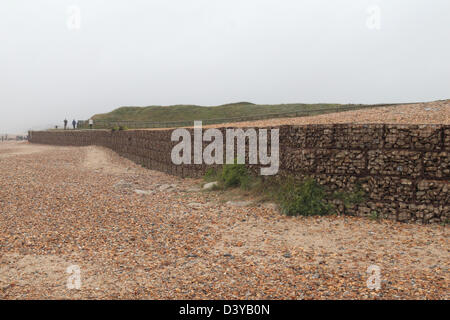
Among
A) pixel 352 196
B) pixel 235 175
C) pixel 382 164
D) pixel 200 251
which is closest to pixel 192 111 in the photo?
pixel 235 175

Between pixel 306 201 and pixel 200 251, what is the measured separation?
430 cm

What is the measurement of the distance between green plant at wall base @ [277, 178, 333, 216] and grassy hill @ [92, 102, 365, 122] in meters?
35.0

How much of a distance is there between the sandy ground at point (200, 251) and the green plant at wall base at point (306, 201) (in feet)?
1.23

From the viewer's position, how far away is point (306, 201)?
1143 centimetres

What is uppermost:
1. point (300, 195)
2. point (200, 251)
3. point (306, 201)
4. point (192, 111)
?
point (192, 111)

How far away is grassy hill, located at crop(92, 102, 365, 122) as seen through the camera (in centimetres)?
4841

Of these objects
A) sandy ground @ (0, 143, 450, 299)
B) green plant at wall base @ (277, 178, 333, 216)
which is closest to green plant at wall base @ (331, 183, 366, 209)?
green plant at wall base @ (277, 178, 333, 216)

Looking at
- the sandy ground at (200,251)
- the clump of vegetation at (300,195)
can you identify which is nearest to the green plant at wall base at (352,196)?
the clump of vegetation at (300,195)

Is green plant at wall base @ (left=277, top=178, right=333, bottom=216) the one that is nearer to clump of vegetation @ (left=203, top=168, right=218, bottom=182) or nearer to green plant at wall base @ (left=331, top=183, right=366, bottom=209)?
green plant at wall base @ (left=331, top=183, right=366, bottom=209)

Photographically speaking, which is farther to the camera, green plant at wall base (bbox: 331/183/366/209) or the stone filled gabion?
green plant at wall base (bbox: 331/183/366/209)

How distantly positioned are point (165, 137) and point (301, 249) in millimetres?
15518

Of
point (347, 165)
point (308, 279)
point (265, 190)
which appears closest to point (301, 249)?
point (308, 279)

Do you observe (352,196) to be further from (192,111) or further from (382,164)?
(192,111)

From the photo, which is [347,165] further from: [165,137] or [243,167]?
[165,137]
